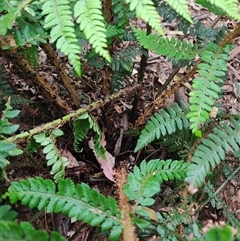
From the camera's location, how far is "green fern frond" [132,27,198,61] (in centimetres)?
160

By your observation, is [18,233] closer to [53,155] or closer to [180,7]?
[53,155]

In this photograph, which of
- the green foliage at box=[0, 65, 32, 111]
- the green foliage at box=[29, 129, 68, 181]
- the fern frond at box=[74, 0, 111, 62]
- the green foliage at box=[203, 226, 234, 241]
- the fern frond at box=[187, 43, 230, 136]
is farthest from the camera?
the green foliage at box=[0, 65, 32, 111]

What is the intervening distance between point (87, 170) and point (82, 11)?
2.81 feet

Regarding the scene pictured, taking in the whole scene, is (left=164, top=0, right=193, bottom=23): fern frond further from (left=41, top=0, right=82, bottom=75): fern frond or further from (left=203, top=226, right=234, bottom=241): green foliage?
(left=203, top=226, right=234, bottom=241): green foliage

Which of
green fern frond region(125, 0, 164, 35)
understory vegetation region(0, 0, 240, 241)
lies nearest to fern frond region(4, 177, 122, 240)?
understory vegetation region(0, 0, 240, 241)

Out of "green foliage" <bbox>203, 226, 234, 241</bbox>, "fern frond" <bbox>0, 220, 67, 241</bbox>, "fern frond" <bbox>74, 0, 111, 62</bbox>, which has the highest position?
"fern frond" <bbox>74, 0, 111, 62</bbox>

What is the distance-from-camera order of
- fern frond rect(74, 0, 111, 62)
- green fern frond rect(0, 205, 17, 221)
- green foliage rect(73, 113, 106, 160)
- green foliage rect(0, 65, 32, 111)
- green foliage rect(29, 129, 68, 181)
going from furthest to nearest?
green foliage rect(0, 65, 32, 111)
green foliage rect(73, 113, 106, 160)
green foliage rect(29, 129, 68, 181)
fern frond rect(74, 0, 111, 62)
green fern frond rect(0, 205, 17, 221)

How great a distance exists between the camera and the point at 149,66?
2.69 meters

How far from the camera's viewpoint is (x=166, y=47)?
1614 millimetres

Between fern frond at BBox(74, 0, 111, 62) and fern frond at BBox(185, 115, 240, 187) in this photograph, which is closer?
fern frond at BBox(74, 0, 111, 62)

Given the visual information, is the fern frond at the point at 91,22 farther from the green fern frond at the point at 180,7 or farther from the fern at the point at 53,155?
the fern at the point at 53,155

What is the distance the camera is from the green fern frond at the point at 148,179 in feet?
4.21

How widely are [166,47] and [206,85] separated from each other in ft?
0.82

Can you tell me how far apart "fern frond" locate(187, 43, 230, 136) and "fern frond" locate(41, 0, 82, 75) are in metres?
0.42
